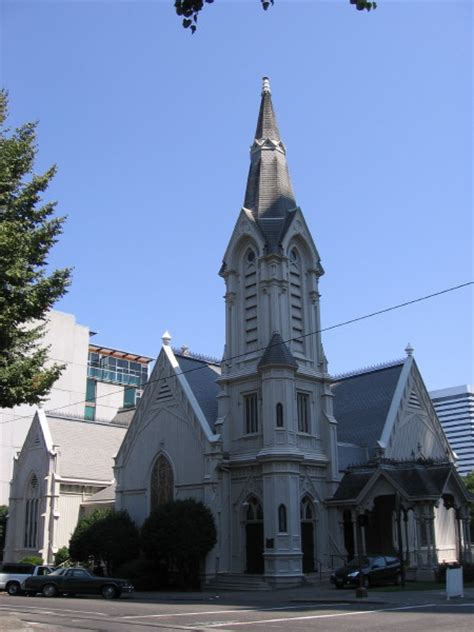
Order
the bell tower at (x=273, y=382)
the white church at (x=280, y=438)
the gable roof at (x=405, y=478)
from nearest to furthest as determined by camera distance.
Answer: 1. the bell tower at (x=273, y=382)
2. the gable roof at (x=405, y=478)
3. the white church at (x=280, y=438)

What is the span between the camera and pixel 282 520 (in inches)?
1324

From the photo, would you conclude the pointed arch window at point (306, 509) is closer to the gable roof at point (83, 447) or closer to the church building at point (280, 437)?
the church building at point (280, 437)

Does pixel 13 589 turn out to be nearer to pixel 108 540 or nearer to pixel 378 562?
pixel 108 540

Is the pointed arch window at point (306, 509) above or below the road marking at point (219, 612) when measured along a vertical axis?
above

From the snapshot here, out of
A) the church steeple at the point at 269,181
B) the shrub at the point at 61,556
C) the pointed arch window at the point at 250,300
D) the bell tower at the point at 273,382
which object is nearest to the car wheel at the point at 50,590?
the bell tower at the point at 273,382

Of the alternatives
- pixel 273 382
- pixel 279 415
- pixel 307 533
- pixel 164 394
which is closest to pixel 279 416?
pixel 279 415

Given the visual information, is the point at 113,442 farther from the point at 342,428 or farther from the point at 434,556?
the point at 434,556

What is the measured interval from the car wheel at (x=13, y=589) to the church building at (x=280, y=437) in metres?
9.03

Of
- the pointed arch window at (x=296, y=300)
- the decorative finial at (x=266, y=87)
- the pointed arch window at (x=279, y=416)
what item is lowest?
the pointed arch window at (x=279, y=416)

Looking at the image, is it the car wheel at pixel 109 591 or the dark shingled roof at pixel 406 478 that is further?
the dark shingled roof at pixel 406 478

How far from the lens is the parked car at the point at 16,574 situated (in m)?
33.1

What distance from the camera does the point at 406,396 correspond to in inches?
1687

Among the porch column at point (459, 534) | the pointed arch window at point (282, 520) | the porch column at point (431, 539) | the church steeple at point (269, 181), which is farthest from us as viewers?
the church steeple at point (269, 181)

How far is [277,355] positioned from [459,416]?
539ft
